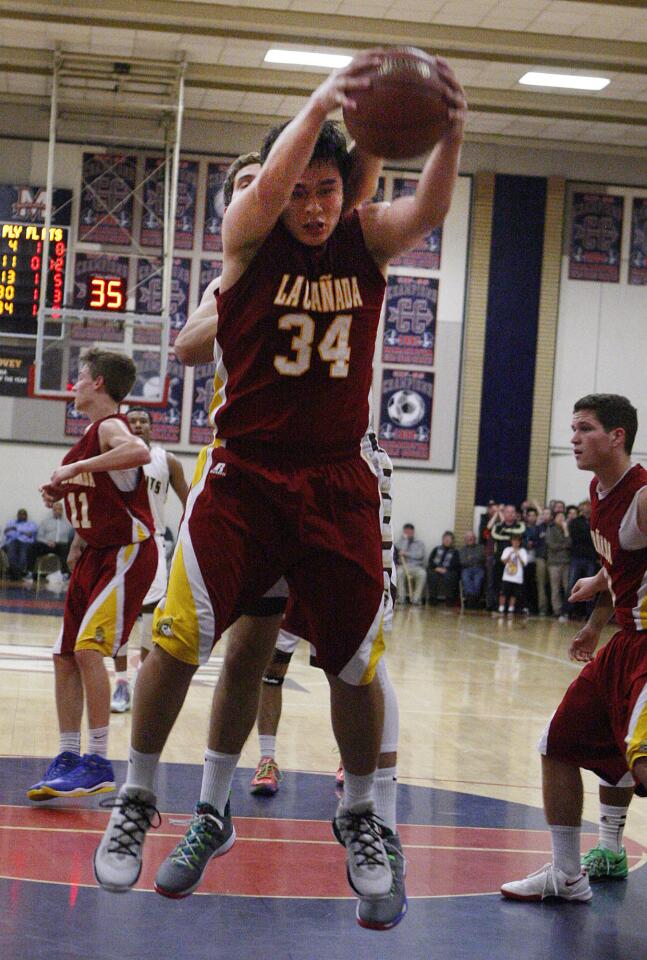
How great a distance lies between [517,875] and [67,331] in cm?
1321

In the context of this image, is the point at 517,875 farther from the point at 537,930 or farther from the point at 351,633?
the point at 351,633

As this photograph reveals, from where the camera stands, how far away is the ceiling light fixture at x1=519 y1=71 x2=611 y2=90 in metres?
16.4

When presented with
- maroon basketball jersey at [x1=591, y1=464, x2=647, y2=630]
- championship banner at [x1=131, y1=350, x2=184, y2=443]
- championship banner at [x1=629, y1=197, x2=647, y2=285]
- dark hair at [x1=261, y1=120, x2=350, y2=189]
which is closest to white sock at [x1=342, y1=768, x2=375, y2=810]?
maroon basketball jersey at [x1=591, y1=464, x2=647, y2=630]

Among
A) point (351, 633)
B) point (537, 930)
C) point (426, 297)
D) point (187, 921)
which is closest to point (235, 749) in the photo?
point (351, 633)

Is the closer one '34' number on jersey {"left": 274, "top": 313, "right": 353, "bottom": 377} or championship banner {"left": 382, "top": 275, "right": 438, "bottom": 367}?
'34' number on jersey {"left": 274, "top": 313, "right": 353, "bottom": 377}

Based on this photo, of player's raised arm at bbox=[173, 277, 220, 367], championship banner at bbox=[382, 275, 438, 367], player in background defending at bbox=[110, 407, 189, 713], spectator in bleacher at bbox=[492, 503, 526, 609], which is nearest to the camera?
player's raised arm at bbox=[173, 277, 220, 367]

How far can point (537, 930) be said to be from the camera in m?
3.98

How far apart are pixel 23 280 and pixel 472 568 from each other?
7862 millimetres

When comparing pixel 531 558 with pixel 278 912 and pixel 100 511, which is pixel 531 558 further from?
pixel 278 912

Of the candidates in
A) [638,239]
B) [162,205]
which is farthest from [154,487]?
[638,239]

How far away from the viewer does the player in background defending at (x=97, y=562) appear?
17.2 ft

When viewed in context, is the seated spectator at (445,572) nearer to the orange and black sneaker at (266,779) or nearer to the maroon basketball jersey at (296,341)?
the orange and black sneaker at (266,779)

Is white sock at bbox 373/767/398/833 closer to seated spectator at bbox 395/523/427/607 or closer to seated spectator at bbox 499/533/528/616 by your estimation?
seated spectator at bbox 499/533/528/616

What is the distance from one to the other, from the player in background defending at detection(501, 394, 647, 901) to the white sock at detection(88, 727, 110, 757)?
6.54ft
